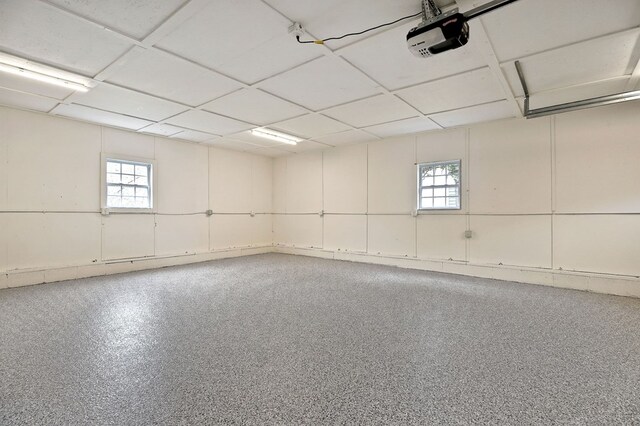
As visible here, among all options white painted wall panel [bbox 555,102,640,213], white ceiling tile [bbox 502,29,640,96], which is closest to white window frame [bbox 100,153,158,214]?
white ceiling tile [bbox 502,29,640,96]

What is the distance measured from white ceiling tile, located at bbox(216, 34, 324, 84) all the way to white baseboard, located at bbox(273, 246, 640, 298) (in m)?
4.19

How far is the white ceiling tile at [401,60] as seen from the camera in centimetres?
260

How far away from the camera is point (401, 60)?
2.91m

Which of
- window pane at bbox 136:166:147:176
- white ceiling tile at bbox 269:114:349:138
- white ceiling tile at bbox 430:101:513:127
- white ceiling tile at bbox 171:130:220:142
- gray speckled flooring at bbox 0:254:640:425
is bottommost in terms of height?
gray speckled flooring at bbox 0:254:640:425

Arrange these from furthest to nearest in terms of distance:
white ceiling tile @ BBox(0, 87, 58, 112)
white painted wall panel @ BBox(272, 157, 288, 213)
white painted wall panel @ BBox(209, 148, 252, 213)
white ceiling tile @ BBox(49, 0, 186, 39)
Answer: white painted wall panel @ BBox(272, 157, 288, 213) → white painted wall panel @ BBox(209, 148, 252, 213) → white ceiling tile @ BBox(0, 87, 58, 112) → white ceiling tile @ BBox(49, 0, 186, 39)

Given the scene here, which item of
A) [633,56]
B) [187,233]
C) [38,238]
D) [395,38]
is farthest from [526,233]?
[38,238]

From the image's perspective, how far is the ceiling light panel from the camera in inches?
179

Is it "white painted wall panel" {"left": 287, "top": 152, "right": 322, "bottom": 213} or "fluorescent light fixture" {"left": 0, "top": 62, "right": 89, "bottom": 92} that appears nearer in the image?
"fluorescent light fixture" {"left": 0, "top": 62, "right": 89, "bottom": 92}

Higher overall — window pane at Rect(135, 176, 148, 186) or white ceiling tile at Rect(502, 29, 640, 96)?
white ceiling tile at Rect(502, 29, 640, 96)

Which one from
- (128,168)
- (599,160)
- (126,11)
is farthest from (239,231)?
(599,160)

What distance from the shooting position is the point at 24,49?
8.89ft

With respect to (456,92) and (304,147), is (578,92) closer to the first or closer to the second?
(456,92)

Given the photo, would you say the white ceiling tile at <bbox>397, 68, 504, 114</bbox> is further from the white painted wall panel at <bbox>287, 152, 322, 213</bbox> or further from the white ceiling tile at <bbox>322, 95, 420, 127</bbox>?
the white painted wall panel at <bbox>287, 152, 322, 213</bbox>

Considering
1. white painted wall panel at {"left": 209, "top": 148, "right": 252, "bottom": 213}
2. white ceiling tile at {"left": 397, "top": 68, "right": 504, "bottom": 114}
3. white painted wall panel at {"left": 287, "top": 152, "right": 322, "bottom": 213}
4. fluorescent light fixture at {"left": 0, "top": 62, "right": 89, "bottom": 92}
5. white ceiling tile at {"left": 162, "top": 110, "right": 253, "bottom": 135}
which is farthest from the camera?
white painted wall panel at {"left": 287, "top": 152, "right": 322, "bottom": 213}
